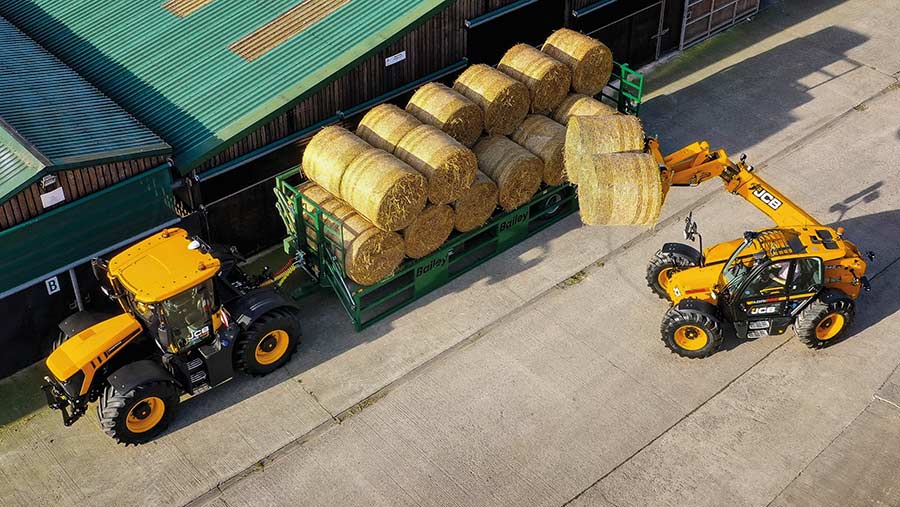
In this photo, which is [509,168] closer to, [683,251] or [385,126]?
[385,126]

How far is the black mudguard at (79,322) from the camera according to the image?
14.1m

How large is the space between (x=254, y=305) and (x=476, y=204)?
426cm

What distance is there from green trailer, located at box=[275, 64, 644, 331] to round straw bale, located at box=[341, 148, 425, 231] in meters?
0.58

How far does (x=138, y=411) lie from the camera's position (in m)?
13.7

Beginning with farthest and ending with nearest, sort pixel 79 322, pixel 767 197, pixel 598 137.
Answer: pixel 598 137
pixel 767 197
pixel 79 322

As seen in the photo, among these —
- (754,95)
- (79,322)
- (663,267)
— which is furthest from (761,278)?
(79,322)

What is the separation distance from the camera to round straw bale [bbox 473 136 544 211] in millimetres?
16609

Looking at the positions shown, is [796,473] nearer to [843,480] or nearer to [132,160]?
[843,480]

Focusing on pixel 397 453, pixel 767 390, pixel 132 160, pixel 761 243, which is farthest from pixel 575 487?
pixel 132 160

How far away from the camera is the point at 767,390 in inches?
592

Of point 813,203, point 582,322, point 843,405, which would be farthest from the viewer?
point 813,203

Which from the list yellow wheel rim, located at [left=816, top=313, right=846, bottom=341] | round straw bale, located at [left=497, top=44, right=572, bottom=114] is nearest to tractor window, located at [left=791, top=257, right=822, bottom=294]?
yellow wheel rim, located at [left=816, top=313, right=846, bottom=341]

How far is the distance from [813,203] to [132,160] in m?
12.9

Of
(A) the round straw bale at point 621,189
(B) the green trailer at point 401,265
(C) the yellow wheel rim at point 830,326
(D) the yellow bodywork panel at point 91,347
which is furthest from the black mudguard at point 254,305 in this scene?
(C) the yellow wheel rim at point 830,326
